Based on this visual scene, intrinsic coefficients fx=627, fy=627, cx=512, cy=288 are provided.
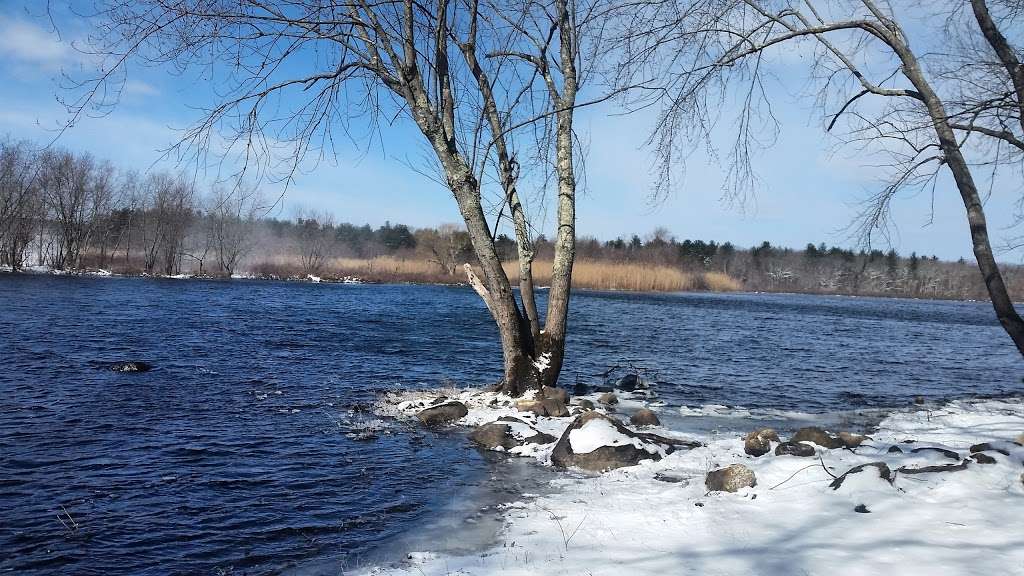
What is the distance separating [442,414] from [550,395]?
177 cm

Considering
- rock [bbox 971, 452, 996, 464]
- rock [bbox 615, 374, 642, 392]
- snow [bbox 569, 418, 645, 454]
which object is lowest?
rock [bbox 615, 374, 642, 392]

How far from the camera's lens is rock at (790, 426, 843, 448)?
736cm

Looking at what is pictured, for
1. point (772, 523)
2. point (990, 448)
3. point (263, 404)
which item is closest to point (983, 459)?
point (990, 448)

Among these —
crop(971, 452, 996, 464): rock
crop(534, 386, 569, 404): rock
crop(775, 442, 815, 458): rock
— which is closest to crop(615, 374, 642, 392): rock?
crop(534, 386, 569, 404): rock

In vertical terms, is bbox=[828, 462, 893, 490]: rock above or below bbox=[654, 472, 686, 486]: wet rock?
above

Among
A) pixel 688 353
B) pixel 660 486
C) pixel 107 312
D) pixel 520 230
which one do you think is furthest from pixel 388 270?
pixel 660 486

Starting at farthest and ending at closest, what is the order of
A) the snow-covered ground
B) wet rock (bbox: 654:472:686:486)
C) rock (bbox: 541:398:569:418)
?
rock (bbox: 541:398:569:418) → wet rock (bbox: 654:472:686:486) → the snow-covered ground

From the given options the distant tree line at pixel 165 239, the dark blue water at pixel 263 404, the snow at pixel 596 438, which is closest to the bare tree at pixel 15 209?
the distant tree line at pixel 165 239

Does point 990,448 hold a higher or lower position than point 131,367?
higher

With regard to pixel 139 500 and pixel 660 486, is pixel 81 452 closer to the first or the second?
pixel 139 500

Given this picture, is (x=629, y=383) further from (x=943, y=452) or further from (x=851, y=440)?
(x=943, y=452)

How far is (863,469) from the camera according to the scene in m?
5.64

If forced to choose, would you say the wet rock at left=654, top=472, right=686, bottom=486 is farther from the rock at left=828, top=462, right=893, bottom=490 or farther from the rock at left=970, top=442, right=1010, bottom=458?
the rock at left=970, top=442, right=1010, bottom=458

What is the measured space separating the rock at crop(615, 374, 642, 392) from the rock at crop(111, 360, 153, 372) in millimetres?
10417
